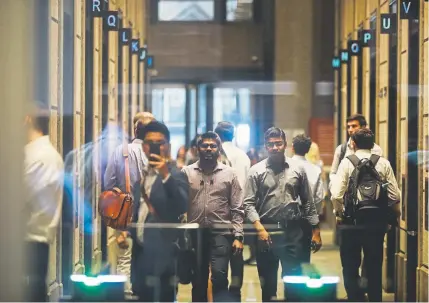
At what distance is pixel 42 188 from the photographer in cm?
732

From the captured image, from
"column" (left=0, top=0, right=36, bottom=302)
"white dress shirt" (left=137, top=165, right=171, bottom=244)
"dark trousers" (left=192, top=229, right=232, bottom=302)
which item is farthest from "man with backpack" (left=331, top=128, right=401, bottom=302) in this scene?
"column" (left=0, top=0, right=36, bottom=302)

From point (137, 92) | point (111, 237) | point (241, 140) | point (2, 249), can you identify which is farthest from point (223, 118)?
point (2, 249)

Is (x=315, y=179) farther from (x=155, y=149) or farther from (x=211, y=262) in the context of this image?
(x=155, y=149)

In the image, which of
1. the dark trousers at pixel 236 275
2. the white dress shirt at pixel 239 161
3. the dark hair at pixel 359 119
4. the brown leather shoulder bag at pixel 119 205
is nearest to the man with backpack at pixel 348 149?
the dark hair at pixel 359 119

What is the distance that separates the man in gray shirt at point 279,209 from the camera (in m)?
7.41

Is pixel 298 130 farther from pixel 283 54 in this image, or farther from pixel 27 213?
pixel 27 213

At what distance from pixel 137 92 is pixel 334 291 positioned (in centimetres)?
202

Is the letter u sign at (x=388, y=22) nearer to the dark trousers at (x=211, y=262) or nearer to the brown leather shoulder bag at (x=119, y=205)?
the dark trousers at (x=211, y=262)

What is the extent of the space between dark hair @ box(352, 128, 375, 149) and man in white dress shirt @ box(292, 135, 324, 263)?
345 millimetres

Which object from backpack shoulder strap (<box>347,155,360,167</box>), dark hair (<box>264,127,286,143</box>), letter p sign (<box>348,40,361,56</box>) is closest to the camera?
dark hair (<box>264,127,286,143</box>)

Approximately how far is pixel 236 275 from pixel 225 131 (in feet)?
3.45

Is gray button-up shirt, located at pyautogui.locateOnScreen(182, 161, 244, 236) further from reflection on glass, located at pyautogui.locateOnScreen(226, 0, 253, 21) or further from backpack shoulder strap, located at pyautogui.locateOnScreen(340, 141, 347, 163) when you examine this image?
reflection on glass, located at pyautogui.locateOnScreen(226, 0, 253, 21)

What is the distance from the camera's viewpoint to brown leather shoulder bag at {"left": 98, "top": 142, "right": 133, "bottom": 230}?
7367mm

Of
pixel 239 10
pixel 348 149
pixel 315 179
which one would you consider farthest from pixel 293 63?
pixel 315 179
